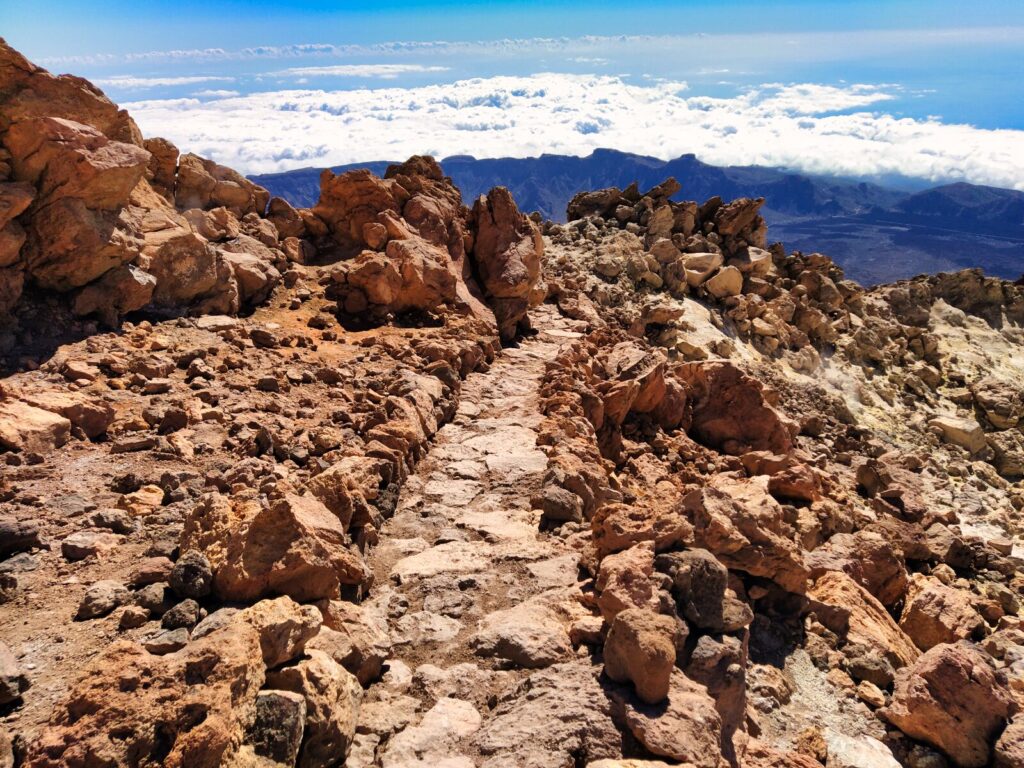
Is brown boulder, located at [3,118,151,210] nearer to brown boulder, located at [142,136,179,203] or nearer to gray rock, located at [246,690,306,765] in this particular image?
brown boulder, located at [142,136,179,203]

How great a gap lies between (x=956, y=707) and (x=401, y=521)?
6.01m

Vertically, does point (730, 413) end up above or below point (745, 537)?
below

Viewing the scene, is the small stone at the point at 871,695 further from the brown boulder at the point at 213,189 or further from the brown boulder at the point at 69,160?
the brown boulder at the point at 213,189

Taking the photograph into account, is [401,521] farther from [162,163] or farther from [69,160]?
[162,163]

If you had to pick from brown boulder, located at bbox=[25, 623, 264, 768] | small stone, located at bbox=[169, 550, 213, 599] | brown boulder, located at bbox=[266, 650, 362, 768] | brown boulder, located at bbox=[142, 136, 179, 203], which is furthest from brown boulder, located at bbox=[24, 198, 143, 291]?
brown boulder, located at bbox=[266, 650, 362, 768]

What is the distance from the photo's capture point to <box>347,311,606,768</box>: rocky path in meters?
5.37

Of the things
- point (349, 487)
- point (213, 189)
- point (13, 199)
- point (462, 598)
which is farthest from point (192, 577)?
point (213, 189)

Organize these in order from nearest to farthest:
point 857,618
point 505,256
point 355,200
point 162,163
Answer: point 857,618, point 162,163, point 355,200, point 505,256

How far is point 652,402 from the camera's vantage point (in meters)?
14.5

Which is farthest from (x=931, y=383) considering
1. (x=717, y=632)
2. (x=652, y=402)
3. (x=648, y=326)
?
(x=717, y=632)

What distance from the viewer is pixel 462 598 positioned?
23.7 feet

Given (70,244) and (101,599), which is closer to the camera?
(101,599)

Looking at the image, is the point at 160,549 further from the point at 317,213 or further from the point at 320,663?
the point at 317,213

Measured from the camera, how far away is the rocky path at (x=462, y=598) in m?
5.37
